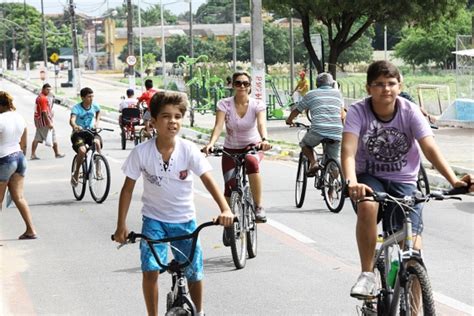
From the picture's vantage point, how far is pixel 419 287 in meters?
6.12

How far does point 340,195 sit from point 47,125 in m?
13.3

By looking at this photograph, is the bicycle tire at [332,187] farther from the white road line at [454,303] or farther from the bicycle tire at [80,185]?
the white road line at [454,303]

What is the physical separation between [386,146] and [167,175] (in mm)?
1403

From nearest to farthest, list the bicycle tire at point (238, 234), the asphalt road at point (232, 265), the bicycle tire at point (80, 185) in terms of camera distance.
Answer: the asphalt road at point (232, 265)
the bicycle tire at point (238, 234)
the bicycle tire at point (80, 185)

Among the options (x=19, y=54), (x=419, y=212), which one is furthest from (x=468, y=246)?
(x=19, y=54)

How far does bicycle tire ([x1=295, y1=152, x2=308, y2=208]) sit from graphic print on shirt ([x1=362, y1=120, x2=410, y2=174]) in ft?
25.8

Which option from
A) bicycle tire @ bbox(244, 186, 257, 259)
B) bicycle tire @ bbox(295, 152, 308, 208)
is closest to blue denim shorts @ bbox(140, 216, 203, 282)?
bicycle tire @ bbox(244, 186, 257, 259)

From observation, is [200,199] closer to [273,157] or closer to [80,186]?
[80,186]

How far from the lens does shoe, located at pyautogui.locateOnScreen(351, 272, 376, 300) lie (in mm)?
6500

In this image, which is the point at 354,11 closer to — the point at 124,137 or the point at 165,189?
the point at 124,137

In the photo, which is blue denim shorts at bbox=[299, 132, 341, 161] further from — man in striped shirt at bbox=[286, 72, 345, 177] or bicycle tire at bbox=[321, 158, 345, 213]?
bicycle tire at bbox=[321, 158, 345, 213]

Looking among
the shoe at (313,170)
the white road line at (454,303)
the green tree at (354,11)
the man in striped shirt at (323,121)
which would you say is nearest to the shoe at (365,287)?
the white road line at (454,303)

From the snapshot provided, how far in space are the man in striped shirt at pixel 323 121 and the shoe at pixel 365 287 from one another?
7.62 meters

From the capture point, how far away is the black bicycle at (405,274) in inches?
238
